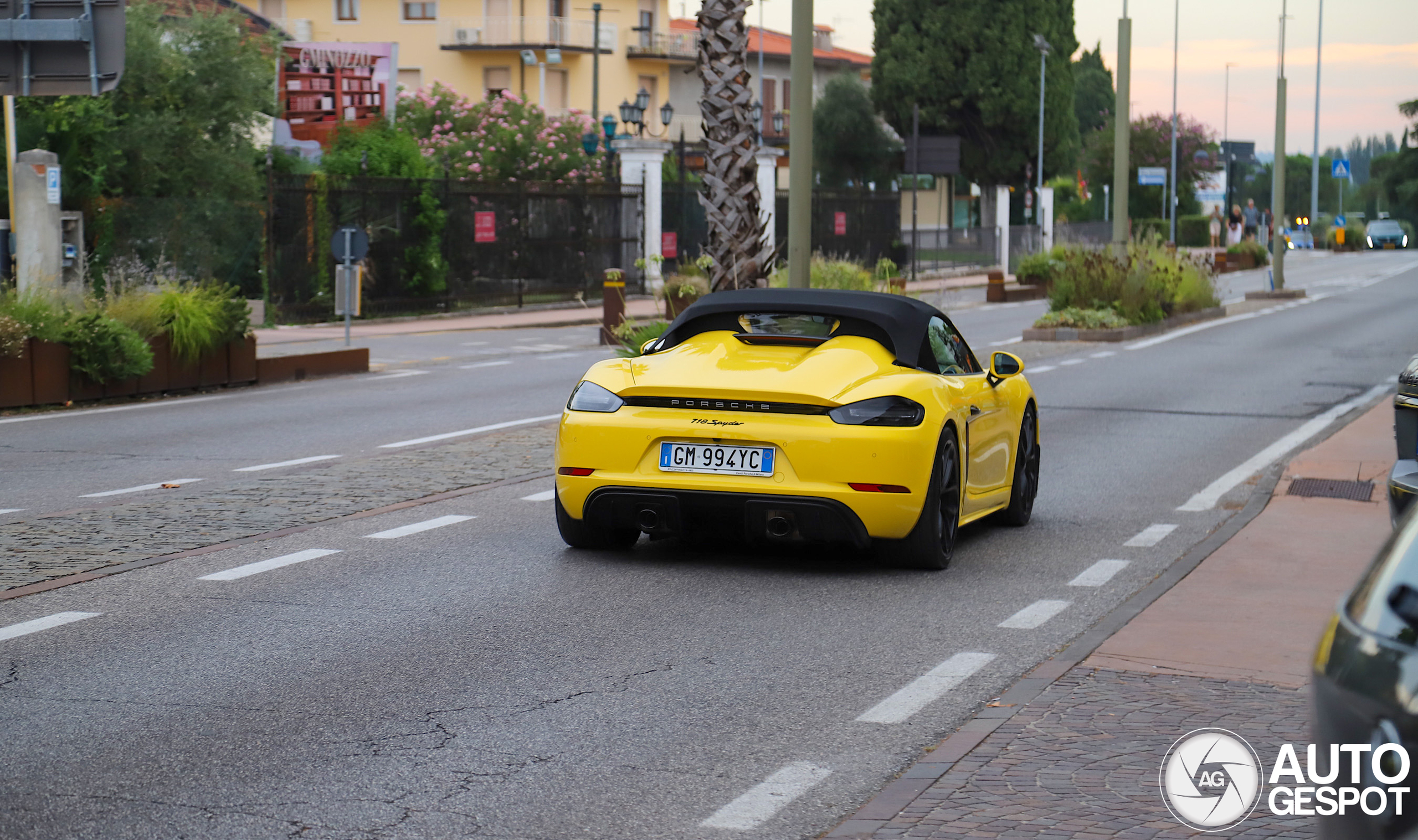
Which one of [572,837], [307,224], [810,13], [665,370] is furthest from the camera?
[307,224]

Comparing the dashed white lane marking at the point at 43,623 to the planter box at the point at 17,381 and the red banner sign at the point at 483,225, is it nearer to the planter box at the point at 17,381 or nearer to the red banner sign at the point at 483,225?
the planter box at the point at 17,381

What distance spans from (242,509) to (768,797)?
618 centimetres

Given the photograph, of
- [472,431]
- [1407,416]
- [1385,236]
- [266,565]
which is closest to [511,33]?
[1385,236]

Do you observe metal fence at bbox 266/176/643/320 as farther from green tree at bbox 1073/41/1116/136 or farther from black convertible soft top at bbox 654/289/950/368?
green tree at bbox 1073/41/1116/136

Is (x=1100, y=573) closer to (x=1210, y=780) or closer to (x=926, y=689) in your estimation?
(x=926, y=689)

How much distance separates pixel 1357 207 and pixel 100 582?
185 m

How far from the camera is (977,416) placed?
912cm

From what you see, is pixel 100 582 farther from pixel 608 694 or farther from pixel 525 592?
pixel 608 694

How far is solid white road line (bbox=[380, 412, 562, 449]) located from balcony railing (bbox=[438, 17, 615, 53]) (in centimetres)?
5594

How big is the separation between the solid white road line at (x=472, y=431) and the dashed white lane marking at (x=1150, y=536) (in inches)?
237

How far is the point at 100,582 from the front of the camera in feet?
26.6

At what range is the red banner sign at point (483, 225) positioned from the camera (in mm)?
35062

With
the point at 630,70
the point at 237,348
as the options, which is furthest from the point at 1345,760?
the point at 630,70

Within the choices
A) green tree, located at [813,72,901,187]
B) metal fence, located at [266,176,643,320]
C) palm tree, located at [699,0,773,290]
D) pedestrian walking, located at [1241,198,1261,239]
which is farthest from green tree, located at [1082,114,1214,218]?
palm tree, located at [699,0,773,290]
